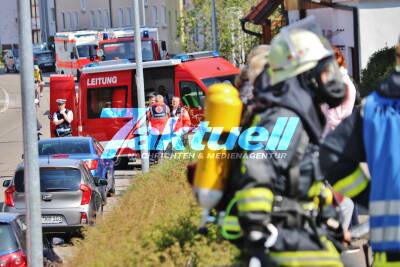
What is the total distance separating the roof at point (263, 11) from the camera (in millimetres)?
36847

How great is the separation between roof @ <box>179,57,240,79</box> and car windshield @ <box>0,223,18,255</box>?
15.0m

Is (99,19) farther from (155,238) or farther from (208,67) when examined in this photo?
(155,238)

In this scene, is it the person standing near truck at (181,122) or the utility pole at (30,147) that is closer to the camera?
the utility pole at (30,147)

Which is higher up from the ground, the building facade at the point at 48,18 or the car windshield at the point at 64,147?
the car windshield at the point at 64,147

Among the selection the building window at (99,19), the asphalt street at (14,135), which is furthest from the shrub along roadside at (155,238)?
the building window at (99,19)

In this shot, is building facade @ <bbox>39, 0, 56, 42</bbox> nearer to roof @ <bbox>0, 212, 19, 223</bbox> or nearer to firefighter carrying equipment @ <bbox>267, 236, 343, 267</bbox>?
roof @ <bbox>0, 212, 19, 223</bbox>

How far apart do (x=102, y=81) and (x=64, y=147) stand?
6.30 meters

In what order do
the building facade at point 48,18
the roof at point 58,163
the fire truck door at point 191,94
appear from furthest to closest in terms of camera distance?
the building facade at point 48,18
the fire truck door at point 191,94
the roof at point 58,163

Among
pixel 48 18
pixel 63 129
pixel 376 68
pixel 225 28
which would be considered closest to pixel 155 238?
pixel 376 68

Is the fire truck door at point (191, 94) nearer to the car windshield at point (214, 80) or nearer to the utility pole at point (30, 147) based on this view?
the car windshield at point (214, 80)

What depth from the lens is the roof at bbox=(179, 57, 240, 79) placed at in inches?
1070

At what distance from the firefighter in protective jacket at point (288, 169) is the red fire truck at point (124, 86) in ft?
67.6

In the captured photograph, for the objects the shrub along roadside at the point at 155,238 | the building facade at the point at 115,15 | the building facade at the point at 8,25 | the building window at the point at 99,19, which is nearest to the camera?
the shrub along roadside at the point at 155,238

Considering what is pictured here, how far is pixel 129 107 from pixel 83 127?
51.3 inches
